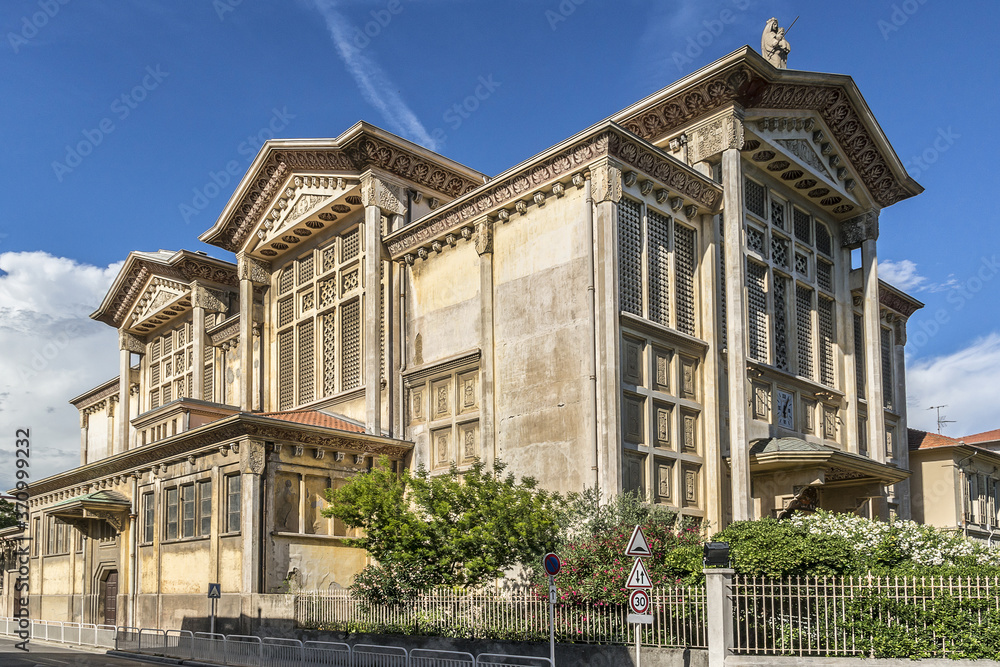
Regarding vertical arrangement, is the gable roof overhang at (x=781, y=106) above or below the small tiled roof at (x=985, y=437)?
above

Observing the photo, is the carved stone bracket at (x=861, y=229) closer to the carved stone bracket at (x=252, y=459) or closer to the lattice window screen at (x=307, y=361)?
the lattice window screen at (x=307, y=361)

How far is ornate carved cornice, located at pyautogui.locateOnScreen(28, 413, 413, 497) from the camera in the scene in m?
27.4

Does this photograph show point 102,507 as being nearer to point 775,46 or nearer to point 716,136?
point 716,136

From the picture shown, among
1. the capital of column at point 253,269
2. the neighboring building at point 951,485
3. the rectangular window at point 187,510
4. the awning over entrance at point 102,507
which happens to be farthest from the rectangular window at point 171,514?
the neighboring building at point 951,485

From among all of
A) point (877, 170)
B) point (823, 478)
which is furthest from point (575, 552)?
point (877, 170)

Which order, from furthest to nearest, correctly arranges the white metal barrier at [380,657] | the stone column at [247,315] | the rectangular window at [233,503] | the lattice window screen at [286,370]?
1. the stone column at [247,315]
2. the lattice window screen at [286,370]
3. the rectangular window at [233,503]
4. the white metal barrier at [380,657]

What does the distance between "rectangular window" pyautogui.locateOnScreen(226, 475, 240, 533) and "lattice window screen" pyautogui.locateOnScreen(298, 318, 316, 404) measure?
682cm

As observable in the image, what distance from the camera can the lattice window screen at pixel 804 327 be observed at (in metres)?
31.5

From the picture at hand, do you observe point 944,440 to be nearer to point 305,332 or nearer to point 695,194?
point 695,194

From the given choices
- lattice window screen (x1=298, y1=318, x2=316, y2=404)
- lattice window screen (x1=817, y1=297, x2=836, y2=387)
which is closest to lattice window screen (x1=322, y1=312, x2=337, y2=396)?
lattice window screen (x1=298, y1=318, x2=316, y2=404)

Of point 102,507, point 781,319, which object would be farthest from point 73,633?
point 781,319

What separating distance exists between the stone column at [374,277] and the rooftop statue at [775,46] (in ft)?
42.1

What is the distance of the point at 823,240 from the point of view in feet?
112

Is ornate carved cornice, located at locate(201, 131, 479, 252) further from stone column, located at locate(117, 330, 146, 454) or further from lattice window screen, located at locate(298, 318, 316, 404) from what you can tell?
stone column, located at locate(117, 330, 146, 454)
